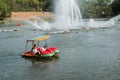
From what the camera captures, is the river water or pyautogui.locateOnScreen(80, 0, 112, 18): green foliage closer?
the river water

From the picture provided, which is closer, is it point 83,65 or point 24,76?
point 24,76

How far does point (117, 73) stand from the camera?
29734 millimetres

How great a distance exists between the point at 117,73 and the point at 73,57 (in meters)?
8.85

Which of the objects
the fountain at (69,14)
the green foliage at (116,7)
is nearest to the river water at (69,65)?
the fountain at (69,14)

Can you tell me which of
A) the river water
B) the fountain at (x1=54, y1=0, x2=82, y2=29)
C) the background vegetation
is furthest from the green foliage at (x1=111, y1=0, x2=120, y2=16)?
the river water

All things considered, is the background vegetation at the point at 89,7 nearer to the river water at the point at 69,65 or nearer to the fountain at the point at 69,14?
the fountain at the point at 69,14

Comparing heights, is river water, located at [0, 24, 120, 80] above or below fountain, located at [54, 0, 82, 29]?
below

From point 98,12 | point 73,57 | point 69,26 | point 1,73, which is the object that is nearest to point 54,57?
point 73,57

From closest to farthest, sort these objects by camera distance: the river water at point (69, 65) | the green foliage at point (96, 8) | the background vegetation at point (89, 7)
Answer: the river water at point (69, 65) → the green foliage at point (96, 8) → the background vegetation at point (89, 7)

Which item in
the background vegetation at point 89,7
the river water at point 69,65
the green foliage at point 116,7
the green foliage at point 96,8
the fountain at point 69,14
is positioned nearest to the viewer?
the river water at point 69,65

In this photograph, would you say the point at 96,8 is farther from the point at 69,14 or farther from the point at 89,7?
the point at 69,14

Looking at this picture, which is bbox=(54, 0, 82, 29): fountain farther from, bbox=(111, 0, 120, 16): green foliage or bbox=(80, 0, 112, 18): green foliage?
bbox=(111, 0, 120, 16): green foliage

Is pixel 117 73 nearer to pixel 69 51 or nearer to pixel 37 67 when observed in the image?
pixel 37 67

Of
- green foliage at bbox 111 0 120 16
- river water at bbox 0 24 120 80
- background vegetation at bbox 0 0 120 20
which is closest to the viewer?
river water at bbox 0 24 120 80
